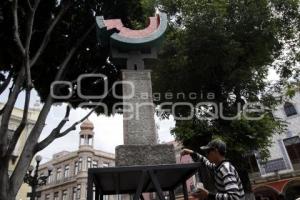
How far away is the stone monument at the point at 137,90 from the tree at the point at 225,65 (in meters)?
5.46

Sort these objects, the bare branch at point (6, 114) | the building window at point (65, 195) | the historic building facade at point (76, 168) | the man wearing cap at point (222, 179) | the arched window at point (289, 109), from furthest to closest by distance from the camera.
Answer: the building window at point (65, 195) < the historic building facade at point (76, 168) < the arched window at point (289, 109) < the bare branch at point (6, 114) < the man wearing cap at point (222, 179)

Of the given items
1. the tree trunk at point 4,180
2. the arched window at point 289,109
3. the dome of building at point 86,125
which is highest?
the dome of building at point 86,125

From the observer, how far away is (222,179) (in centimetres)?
303

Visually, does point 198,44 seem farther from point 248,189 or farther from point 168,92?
point 248,189

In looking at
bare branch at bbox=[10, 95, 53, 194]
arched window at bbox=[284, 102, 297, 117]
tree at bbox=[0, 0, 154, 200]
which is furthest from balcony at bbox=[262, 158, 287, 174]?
bare branch at bbox=[10, 95, 53, 194]

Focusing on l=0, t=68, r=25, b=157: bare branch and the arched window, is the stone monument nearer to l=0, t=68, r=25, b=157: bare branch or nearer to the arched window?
l=0, t=68, r=25, b=157: bare branch

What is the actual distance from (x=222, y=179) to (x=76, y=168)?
38433 mm

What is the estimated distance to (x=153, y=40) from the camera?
5.35 m

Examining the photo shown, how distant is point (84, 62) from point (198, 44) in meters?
4.25

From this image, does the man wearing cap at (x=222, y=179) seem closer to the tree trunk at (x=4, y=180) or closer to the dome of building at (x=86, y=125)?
the tree trunk at (x=4, y=180)

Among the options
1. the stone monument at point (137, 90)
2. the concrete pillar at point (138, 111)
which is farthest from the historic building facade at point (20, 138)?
the concrete pillar at point (138, 111)

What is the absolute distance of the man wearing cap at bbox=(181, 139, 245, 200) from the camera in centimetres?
288

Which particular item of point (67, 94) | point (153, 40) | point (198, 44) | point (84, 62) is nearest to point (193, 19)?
point (198, 44)

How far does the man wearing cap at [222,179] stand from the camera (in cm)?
288
